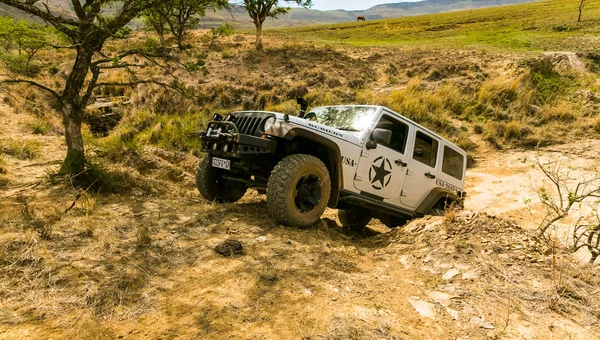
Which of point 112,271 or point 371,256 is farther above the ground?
point 112,271

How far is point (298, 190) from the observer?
4.25m

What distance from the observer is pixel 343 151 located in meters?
4.56

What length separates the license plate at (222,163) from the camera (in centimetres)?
446

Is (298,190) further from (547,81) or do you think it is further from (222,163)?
(547,81)

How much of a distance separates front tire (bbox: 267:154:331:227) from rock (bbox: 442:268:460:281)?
1650 mm

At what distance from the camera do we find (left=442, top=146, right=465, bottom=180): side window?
6.36 m

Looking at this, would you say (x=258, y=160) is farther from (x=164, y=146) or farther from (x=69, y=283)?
(x=164, y=146)

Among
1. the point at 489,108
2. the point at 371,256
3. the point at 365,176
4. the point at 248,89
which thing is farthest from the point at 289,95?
the point at 371,256

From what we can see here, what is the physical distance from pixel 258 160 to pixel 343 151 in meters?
1.14

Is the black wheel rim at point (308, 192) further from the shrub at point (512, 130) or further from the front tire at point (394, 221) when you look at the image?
the shrub at point (512, 130)

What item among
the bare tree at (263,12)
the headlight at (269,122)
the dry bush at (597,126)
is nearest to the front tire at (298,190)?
the headlight at (269,122)

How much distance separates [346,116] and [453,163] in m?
2.62

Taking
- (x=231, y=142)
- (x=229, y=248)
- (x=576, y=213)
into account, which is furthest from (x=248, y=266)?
(x=576, y=213)

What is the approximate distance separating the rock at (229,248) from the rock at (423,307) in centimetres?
166
